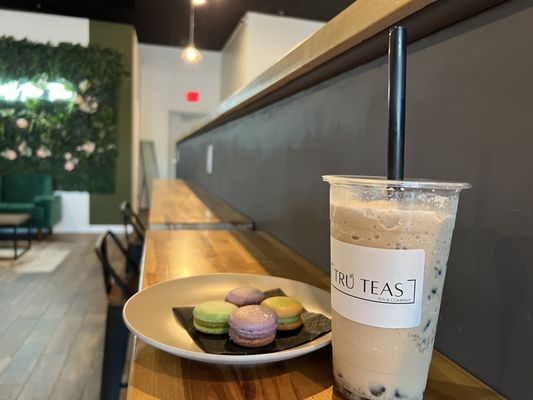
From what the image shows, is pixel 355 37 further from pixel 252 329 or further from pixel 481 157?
pixel 252 329

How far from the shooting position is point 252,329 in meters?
0.51

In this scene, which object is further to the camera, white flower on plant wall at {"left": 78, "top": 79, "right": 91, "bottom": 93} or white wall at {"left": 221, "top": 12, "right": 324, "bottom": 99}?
white flower on plant wall at {"left": 78, "top": 79, "right": 91, "bottom": 93}

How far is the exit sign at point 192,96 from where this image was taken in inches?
298

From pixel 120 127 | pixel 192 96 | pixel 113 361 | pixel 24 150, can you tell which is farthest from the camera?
pixel 192 96

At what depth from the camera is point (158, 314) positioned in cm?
61

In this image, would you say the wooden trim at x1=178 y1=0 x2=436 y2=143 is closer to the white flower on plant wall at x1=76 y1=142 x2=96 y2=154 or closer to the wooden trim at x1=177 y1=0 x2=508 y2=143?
the wooden trim at x1=177 y1=0 x2=508 y2=143

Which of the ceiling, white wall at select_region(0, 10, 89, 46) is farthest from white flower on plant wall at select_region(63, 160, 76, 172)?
the ceiling

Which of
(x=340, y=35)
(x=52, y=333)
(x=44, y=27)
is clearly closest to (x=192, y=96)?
(x=44, y=27)

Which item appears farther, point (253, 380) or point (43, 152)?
point (43, 152)

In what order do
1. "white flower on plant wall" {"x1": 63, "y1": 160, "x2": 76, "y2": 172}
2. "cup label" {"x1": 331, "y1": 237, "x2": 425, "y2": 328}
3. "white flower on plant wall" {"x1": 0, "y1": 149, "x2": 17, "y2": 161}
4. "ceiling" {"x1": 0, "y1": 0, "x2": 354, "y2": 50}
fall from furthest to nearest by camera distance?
"white flower on plant wall" {"x1": 63, "y1": 160, "x2": 76, "y2": 172}
"white flower on plant wall" {"x1": 0, "y1": 149, "x2": 17, "y2": 161}
"ceiling" {"x1": 0, "y1": 0, "x2": 354, "y2": 50}
"cup label" {"x1": 331, "y1": 237, "x2": 425, "y2": 328}

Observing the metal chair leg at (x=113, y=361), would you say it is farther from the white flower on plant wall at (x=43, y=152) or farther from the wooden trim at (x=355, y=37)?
the white flower on plant wall at (x=43, y=152)

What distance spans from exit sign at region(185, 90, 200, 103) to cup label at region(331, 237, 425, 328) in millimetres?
7548

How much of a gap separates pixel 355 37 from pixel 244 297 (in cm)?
42

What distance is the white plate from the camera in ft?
Result: 1.57
